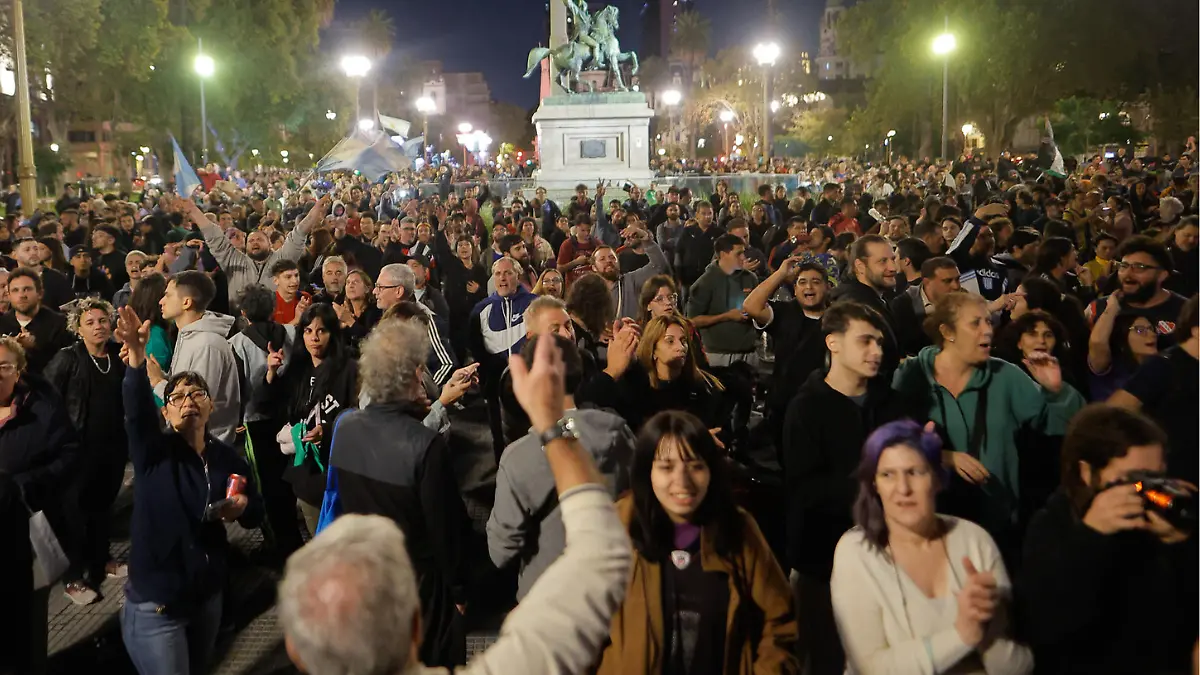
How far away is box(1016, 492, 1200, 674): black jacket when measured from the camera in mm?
2908

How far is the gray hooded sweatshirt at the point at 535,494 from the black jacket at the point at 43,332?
14.9 feet

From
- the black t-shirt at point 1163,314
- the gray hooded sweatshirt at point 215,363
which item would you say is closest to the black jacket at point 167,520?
the gray hooded sweatshirt at point 215,363

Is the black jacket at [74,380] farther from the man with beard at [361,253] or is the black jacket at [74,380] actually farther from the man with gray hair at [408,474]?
the man with beard at [361,253]

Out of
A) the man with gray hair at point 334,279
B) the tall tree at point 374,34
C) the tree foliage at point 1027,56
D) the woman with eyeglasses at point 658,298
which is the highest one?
the tall tree at point 374,34

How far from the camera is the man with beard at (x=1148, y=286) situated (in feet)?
18.5

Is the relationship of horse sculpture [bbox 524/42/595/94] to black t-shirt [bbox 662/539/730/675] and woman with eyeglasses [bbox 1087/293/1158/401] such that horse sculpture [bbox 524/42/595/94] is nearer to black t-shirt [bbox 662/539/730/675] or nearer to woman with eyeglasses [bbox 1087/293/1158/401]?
woman with eyeglasses [bbox 1087/293/1158/401]

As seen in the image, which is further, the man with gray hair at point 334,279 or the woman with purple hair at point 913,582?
the man with gray hair at point 334,279

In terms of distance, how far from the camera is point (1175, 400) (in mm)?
4090

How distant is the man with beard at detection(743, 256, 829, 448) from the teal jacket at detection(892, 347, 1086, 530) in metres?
1.57

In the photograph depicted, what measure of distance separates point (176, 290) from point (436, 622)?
2.94m

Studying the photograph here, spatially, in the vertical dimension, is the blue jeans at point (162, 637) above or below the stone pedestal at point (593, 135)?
below

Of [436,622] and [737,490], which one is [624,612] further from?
[737,490]

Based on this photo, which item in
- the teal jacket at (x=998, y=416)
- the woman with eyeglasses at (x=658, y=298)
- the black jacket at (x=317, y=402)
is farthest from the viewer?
the woman with eyeglasses at (x=658, y=298)

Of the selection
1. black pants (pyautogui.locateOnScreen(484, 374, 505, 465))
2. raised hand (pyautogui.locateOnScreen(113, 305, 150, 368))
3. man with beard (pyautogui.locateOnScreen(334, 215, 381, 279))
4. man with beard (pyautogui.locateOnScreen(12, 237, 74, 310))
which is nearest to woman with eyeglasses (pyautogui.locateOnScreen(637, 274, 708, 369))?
black pants (pyautogui.locateOnScreen(484, 374, 505, 465))
